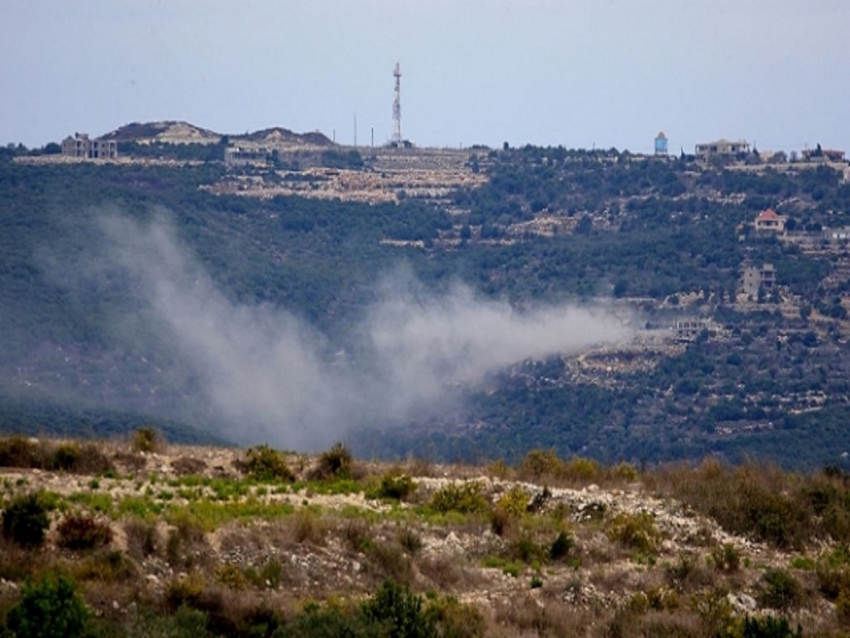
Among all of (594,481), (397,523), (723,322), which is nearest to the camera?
(397,523)

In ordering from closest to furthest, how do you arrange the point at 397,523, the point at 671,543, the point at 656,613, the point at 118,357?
the point at 656,613, the point at 397,523, the point at 671,543, the point at 118,357

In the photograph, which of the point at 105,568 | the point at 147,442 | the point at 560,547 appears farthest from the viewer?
the point at 147,442

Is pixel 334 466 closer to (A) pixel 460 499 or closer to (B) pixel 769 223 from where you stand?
(A) pixel 460 499

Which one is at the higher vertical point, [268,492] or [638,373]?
[268,492]

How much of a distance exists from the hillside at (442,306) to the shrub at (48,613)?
2438 centimetres

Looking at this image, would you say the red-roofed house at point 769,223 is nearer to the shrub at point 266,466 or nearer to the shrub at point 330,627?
the shrub at point 266,466

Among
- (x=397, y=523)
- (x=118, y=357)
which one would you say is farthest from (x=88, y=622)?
(x=118, y=357)

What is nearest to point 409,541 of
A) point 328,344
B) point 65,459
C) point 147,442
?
point 65,459

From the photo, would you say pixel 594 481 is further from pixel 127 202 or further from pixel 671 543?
pixel 127 202

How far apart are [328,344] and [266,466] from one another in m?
43.7

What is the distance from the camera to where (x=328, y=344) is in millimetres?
66625

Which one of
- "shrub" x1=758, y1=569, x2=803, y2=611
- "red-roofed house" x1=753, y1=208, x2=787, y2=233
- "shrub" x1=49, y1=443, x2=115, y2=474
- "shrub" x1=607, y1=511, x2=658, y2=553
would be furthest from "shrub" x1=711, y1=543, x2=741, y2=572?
"red-roofed house" x1=753, y1=208, x2=787, y2=233

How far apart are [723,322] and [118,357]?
24730 millimetres

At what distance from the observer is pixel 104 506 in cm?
1873
